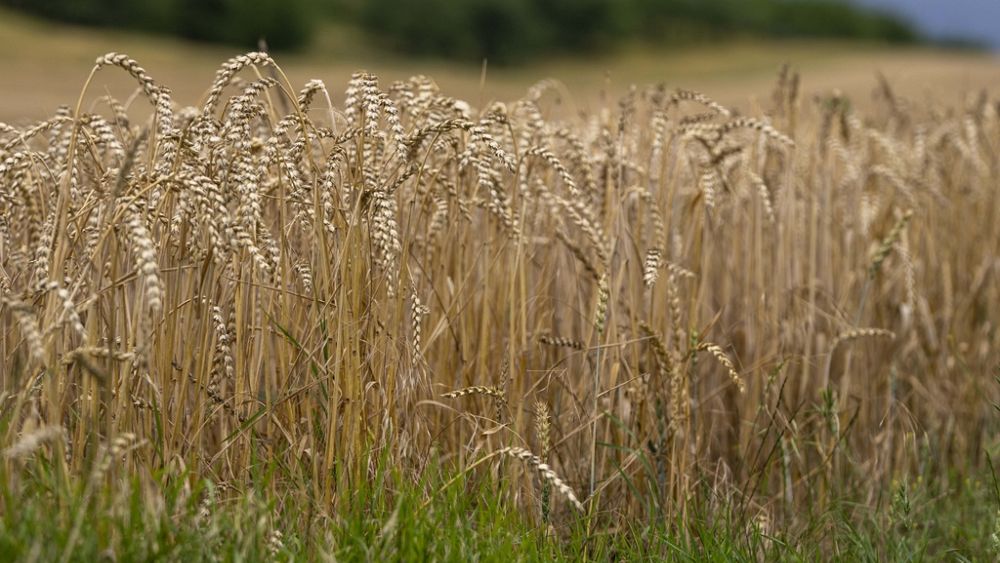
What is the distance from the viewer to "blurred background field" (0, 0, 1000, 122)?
35562mm

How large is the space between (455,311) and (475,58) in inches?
2699

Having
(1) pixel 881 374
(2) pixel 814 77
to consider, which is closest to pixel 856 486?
(1) pixel 881 374

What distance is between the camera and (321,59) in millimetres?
57094

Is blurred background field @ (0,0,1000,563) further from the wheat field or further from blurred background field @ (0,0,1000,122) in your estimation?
blurred background field @ (0,0,1000,122)

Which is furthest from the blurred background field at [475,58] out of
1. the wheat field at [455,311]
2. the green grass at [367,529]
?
the green grass at [367,529]

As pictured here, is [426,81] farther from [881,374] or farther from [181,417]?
[881,374]

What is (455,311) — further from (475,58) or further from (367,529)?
(475,58)

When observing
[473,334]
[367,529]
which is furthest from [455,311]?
[367,529]

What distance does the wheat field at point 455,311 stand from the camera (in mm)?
2365

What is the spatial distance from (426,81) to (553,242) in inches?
24.5

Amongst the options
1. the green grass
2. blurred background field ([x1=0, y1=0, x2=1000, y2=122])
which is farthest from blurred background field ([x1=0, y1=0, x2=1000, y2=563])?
blurred background field ([x1=0, y1=0, x2=1000, y2=122])

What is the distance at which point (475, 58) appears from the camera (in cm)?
6994

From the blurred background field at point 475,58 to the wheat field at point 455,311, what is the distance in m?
24.5

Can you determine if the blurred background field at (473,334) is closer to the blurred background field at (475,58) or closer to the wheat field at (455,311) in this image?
the wheat field at (455,311)
